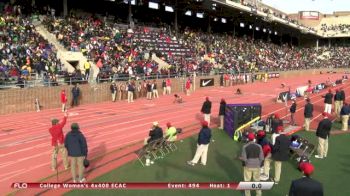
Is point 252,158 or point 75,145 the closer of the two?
point 252,158

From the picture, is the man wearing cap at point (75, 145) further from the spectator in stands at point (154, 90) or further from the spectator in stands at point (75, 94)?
the spectator in stands at point (154, 90)

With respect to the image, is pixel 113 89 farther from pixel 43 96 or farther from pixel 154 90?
pixel 43 96

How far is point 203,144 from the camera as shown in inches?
514

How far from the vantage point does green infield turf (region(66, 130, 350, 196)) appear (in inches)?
421

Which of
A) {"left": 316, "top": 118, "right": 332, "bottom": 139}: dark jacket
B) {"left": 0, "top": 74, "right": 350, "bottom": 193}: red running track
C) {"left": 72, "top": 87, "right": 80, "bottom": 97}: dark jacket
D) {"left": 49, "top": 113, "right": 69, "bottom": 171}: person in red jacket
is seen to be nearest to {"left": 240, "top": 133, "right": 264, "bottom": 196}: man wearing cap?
{"left": 316, "top": 118, "right": 332, "bottom": 139}: dark jacket

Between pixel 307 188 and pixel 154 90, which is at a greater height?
pixel 154 90

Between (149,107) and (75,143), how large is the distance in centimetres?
1720

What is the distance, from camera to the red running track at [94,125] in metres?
13.7

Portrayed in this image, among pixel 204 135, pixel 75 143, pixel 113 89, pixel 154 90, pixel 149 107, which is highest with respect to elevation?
pixel 113 89

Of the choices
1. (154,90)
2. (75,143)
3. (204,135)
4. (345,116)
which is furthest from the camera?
(154,90)

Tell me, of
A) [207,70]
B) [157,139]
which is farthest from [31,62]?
[207,70]

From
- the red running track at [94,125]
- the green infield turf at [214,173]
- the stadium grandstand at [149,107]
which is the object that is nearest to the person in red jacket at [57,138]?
the stadium grandstand at [149,107]

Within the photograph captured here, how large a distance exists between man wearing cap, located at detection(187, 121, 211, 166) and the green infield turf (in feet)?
0.64

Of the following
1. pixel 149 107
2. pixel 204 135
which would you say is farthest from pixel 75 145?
pixel 149 107
